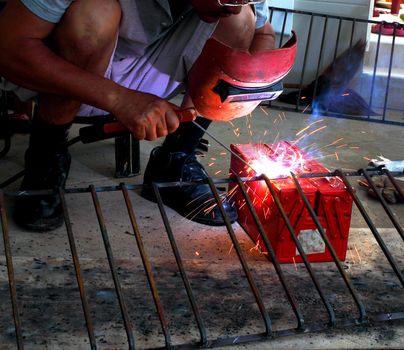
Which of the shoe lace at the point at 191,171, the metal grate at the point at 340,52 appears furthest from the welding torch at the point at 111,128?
the metal grate at the point at 340,52

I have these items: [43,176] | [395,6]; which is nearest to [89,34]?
[43,176]

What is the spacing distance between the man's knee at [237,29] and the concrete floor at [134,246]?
605 millimetres

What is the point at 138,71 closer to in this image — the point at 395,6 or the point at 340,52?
the point at 340,52

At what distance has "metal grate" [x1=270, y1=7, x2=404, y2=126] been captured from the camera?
4.11m

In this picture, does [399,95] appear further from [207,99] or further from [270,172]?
[207,99]

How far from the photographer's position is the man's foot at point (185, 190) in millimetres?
2549

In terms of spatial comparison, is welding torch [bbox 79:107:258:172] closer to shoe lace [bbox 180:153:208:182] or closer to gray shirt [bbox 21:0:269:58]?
gray shirt [bbox 21:0:269:58]

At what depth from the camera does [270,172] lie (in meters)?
2.32

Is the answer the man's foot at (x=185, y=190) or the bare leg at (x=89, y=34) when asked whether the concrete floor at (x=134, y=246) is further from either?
the bare leg at (x=89, y=34)

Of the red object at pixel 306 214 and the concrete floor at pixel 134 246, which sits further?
the red object at pixel 306 214

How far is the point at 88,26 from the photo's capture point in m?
2.12

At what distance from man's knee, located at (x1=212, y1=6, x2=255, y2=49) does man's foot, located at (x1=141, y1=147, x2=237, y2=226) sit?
0.46 meters

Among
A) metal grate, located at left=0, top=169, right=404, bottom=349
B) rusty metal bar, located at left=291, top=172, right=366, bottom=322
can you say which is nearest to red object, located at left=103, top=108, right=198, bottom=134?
metal grate, located at left=0, top=169, right=404, bottom=349

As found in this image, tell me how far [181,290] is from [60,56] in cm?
75
